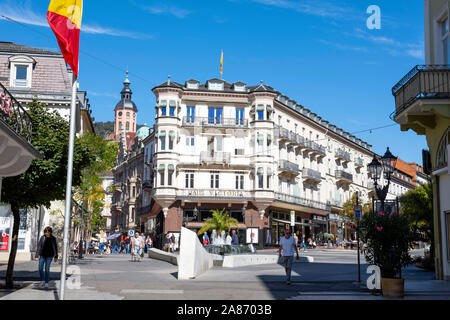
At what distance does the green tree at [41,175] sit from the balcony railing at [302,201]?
39347mm

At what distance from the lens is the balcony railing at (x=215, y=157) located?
53.1 meters

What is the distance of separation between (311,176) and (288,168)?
6.69 meters

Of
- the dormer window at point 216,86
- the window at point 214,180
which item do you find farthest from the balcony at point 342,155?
the window at point 214,180

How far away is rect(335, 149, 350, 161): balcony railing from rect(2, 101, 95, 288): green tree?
187 feet

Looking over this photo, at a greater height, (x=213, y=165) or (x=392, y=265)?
(x=213, y=165)

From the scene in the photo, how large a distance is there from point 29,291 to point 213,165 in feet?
132

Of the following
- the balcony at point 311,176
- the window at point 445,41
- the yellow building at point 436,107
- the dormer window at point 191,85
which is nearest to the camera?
the yellow building at point 436,107

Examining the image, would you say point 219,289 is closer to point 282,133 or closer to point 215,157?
point 215,157

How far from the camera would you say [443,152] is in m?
17.7

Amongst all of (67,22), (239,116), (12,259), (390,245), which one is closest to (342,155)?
(239,116)

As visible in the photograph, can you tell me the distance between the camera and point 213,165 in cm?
5347

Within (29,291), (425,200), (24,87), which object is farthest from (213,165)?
(29,291)

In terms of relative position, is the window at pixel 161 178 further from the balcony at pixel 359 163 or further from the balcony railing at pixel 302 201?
the balcony at pixel 359 163
